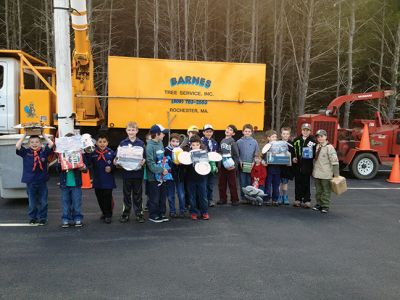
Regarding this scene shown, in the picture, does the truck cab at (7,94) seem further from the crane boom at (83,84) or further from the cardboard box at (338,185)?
the cardboard box at (338,185)

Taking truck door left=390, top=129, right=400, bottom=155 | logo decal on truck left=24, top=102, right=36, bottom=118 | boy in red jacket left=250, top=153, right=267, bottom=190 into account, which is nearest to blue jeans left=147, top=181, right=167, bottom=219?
boy in red jacket left=250, top=153, right=267, bottom=190

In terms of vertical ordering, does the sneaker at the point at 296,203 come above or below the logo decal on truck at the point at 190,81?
below

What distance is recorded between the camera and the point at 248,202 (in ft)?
25.4

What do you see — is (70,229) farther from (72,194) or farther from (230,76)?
(230,76)

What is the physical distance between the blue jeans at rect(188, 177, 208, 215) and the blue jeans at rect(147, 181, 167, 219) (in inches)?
18.0

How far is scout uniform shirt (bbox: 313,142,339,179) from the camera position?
7.24 m

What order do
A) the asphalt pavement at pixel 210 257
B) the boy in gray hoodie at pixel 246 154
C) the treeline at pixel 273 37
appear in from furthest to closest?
the treeline at pixel 273 37, the boy in gray hoodie at pixel 246 154, the asphalt pavement at pixel 210 257

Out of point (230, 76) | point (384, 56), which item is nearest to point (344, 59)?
point (384, 56)

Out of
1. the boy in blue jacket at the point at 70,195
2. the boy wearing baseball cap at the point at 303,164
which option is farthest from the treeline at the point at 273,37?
the boy in blue jacket at the point at 70,195

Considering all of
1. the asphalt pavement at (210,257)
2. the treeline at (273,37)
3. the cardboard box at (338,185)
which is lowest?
the asphalt pavement at (210,257)

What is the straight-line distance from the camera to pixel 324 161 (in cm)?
731

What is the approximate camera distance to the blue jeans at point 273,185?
769cm

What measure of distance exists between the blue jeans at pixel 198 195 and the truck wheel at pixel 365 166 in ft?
19.9

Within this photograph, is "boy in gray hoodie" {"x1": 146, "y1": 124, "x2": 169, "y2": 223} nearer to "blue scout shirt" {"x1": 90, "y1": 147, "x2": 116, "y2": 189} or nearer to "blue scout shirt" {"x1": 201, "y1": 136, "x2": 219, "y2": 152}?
"blue scout shirt" {"x1": 90, "y1": 147, "x2": 116, "y2": 189}
